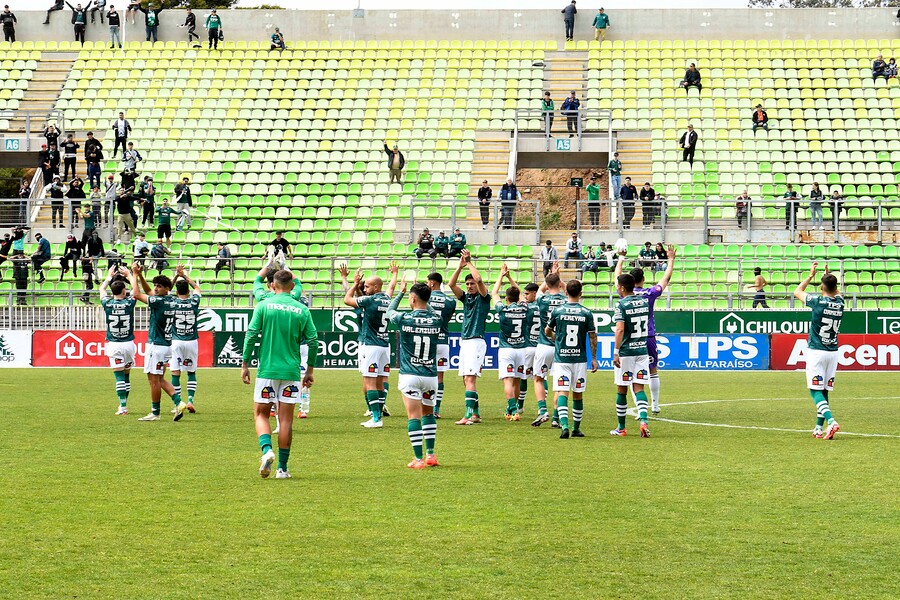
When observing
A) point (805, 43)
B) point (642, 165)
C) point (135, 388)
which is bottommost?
point (135, 388)

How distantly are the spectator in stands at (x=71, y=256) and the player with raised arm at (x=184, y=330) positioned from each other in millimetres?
16298

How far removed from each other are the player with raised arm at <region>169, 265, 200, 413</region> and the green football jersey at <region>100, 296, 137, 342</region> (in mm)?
732

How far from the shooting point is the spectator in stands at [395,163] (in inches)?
1699

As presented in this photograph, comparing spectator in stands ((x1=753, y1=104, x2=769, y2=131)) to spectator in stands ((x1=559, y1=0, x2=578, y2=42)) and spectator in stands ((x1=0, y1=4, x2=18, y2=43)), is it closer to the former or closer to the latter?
spectator in stands ((x1=559, y1=0, x2=578, y2=42))

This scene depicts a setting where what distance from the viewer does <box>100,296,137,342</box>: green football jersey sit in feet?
64.5

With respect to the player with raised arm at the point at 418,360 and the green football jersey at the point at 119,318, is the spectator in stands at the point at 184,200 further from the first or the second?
the player with raised arm at the point at 418,360

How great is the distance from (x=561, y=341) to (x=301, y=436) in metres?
3.86

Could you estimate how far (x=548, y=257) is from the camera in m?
35.7

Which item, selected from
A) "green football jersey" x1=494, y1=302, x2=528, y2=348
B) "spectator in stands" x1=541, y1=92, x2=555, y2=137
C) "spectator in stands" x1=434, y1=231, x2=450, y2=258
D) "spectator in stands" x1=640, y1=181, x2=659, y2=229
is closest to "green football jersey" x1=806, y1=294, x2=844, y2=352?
"green football jersey" x1=494, y1=302, x2=528, y2=348

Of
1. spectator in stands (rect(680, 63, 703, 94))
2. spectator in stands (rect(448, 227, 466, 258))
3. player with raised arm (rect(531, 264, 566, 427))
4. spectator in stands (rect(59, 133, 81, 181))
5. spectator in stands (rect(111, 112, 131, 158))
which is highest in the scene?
spectator in stands (rect(680, 63, 703, 94))

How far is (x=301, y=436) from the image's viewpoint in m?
17.0

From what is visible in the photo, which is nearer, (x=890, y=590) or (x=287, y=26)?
(x=890, y=590)

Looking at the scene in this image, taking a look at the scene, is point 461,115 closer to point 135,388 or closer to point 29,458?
point 135,388

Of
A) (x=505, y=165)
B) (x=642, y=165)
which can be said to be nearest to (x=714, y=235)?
(x=642, y=165)
